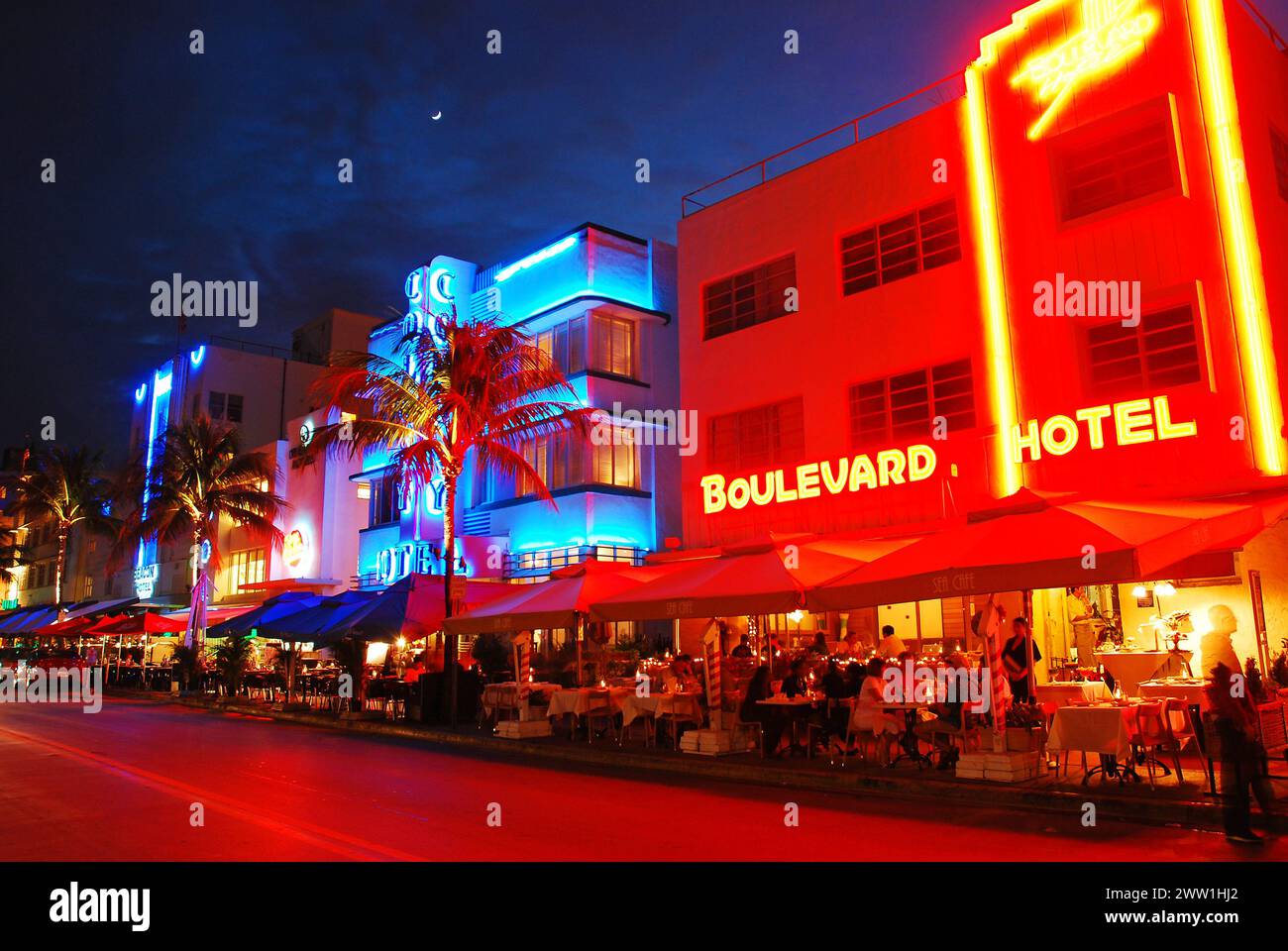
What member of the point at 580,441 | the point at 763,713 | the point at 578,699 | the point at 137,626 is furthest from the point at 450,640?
the point at 137,626

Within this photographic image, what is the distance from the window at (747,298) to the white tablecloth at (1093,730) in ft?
42.6

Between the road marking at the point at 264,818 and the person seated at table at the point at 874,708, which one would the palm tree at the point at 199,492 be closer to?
the road marking at the point at 264,818

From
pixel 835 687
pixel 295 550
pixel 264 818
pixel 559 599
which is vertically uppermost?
pixel 295 550

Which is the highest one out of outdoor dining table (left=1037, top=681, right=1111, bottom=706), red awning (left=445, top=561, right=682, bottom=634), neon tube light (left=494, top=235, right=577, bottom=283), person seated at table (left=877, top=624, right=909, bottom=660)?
neon tube light (left=494, top=235, right=577, bottom=283)

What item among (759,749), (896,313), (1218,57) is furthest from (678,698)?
(1218,57)

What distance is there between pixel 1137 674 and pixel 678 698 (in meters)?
7.22

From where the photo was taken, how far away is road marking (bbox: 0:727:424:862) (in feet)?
27.5

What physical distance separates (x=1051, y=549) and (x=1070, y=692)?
319 centimetres

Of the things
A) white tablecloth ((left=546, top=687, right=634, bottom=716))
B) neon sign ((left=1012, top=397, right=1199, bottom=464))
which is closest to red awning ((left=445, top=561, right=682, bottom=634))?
white tablecloth ((left=546, top=687, right=634, bottom=716))

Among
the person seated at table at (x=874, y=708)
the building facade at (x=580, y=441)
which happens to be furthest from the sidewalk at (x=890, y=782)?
the building facade at (x=580, y=441)

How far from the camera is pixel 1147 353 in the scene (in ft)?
52.5

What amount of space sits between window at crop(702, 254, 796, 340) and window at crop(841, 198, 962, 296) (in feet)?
5.36

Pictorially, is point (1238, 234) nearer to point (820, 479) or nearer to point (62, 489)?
point (820, 479)

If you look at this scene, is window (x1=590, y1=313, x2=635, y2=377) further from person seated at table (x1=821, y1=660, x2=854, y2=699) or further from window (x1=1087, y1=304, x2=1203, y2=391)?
person seated at table (x1=821, y1=660, x2=854, y2=699)
